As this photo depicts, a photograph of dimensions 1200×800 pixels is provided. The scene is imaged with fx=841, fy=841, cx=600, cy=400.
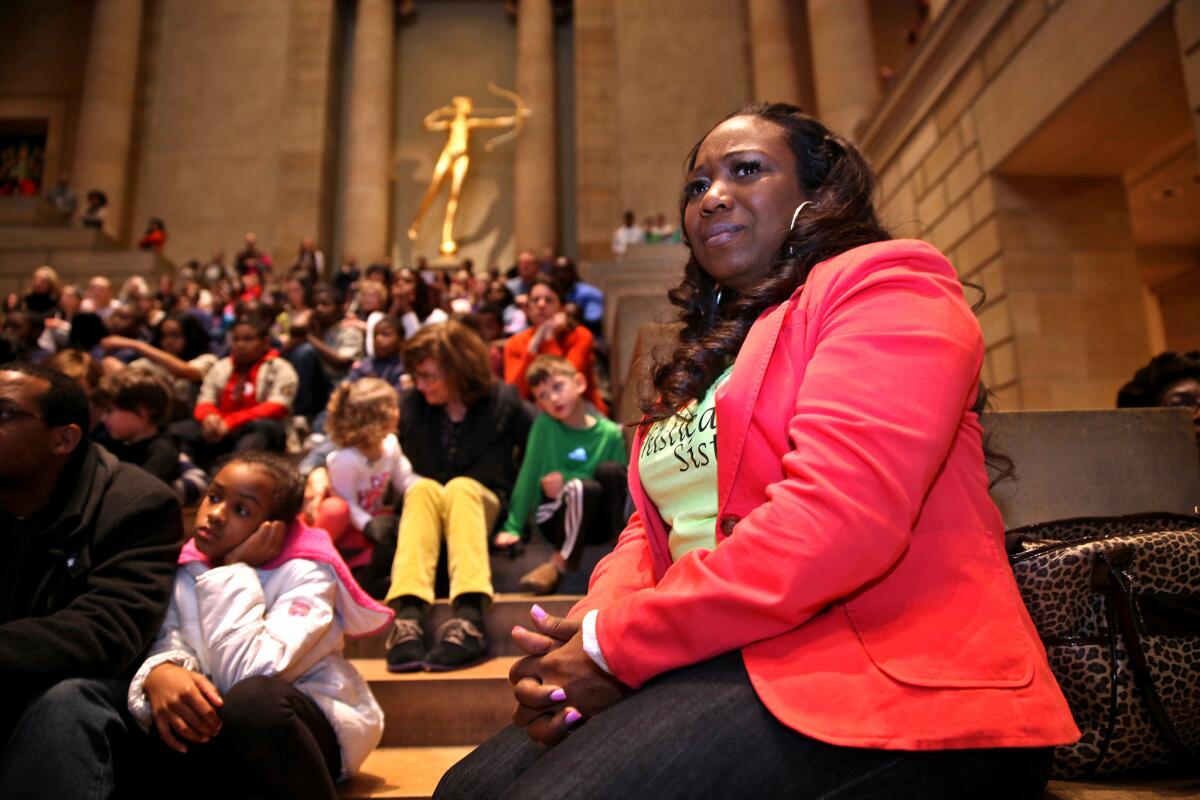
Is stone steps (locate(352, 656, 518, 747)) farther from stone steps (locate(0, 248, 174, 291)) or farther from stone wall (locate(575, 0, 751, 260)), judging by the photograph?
stone wall (locate(575, 0, 751, 260))

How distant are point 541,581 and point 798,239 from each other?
2657 mm

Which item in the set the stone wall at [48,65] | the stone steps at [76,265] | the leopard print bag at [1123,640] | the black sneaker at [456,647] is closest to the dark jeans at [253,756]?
the black sneaker at [456,647]

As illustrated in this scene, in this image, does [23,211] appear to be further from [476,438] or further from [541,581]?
[541,581]

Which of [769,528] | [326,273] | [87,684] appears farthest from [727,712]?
[326,273]

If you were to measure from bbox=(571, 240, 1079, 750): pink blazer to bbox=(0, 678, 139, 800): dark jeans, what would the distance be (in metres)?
1.59

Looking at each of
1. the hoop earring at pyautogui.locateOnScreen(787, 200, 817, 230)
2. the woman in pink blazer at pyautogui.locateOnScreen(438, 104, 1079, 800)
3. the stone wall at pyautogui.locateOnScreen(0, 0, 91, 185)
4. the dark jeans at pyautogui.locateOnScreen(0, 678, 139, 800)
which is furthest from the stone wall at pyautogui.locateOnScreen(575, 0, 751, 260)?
the woman in pink blazer at pyautogui.locateOnScreen(438, 104, 1079, 800)

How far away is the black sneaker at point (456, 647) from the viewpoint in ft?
11.0

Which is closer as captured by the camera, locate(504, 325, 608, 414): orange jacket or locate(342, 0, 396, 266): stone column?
locate(504, 325, 608, 414): orange jacket

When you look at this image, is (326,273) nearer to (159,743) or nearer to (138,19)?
(138,19)

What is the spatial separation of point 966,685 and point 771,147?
110cm

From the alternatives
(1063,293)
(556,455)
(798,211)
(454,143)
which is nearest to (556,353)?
(556,455)

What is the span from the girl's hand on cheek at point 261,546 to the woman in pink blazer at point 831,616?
1.50 m

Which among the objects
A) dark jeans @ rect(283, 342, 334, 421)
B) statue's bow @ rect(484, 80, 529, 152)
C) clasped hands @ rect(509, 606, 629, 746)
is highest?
statue's bow @ rect(484, 80, 529, 152)

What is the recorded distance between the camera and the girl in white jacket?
230 centimetres
